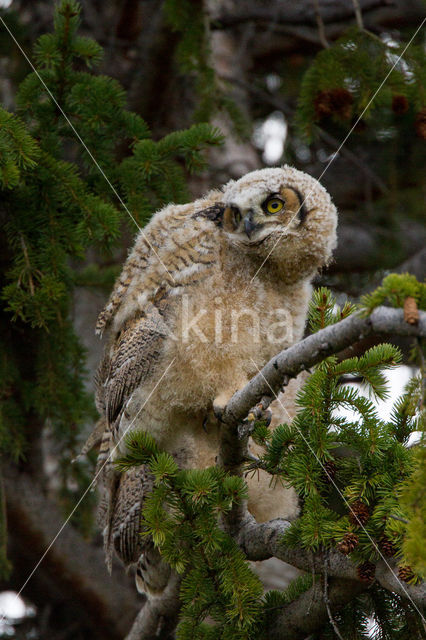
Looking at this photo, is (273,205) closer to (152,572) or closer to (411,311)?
(411,311)

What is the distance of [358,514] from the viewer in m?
2.17

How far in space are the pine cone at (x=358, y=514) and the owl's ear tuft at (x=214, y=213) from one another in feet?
4.53

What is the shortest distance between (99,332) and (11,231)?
650 mm

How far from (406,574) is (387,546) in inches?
4.0

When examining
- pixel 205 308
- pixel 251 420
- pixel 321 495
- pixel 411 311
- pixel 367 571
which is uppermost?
pixel 411 311

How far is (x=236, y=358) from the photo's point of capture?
9.29 ft

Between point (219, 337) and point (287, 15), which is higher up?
point (287, 15)

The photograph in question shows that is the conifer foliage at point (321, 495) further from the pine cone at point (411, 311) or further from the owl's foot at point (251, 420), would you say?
the pine cone at point (411, 311)

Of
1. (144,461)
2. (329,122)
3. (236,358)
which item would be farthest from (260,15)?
(144,461)

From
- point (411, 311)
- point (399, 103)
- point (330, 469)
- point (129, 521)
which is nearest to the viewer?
point (411, 311)

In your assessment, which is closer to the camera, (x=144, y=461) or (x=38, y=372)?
(x=144, y=461)

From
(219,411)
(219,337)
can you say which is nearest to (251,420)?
(219,411)

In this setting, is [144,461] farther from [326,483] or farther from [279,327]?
[279,327]

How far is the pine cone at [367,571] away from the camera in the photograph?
2229mm
